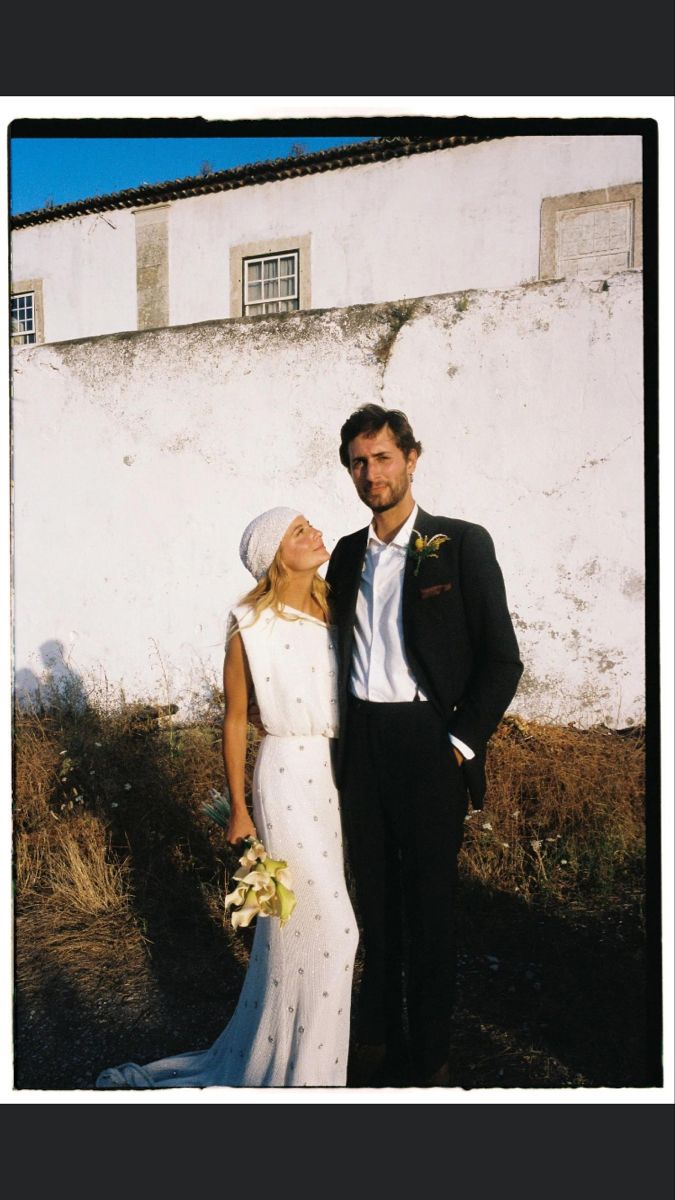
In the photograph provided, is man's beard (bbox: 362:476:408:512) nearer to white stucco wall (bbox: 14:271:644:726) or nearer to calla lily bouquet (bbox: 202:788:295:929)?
white stucco wall (bbox: 14:271:644:726)

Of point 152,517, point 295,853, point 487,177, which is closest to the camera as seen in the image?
point 295,853

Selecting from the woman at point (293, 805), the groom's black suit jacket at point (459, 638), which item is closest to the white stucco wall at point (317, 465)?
the groom's black suit jacket at point (459, 638)

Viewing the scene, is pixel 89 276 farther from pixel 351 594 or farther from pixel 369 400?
pixel 351 594

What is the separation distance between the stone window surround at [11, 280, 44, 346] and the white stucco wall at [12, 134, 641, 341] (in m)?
0.06

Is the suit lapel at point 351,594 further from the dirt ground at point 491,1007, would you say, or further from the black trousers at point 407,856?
the dirt ground at point 491,1007

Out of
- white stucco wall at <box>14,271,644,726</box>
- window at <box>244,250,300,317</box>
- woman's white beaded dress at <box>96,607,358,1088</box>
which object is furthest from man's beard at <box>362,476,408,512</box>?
window at <box>244,250,300,317</box>

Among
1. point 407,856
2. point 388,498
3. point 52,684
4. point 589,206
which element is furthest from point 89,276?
point 407,856

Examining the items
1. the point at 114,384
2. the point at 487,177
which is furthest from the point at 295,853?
the point at 487,177

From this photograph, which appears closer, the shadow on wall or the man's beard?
the man's beard

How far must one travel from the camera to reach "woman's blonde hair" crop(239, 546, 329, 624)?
358cm

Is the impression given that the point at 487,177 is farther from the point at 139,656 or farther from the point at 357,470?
the point at 139,656

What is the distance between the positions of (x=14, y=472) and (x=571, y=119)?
8.82 ft
